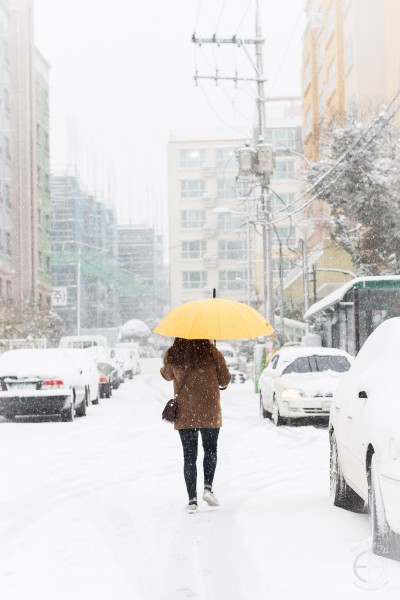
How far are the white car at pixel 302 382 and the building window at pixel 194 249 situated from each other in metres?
80.3

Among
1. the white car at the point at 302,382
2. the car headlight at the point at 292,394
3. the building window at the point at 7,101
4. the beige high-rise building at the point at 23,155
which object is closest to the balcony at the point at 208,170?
the beige high-rise building at the point at 23,155

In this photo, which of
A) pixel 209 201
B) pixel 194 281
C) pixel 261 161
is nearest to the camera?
pixel 261 161

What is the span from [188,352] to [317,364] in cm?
1017

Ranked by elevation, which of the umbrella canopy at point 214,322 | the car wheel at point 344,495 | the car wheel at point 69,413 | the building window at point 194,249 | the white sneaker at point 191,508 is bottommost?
the car wheel at point 69,413

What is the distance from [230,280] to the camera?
99.1 m

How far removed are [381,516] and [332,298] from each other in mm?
19190

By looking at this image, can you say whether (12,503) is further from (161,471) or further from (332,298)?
(332,298)

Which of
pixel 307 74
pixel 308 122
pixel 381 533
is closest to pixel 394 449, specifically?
pixel 381 533

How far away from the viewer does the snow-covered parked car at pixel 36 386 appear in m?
17.9

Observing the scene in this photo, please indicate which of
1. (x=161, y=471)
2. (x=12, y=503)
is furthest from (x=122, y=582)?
(x=161, y=471)

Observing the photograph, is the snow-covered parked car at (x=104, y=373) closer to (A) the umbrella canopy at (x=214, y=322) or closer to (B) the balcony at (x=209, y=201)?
(A) the umbrella canopy at (x=214, y=322)

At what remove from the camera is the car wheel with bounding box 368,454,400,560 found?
234 inches

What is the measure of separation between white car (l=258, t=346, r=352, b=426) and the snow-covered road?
11.7ft

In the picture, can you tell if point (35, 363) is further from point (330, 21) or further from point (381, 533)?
point (330, 21)
